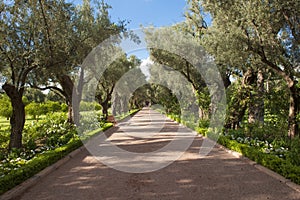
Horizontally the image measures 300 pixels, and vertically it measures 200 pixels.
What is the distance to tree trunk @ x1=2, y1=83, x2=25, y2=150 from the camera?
875 centimetres

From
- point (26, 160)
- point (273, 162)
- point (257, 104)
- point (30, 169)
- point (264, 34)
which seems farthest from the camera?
point (257, 104)

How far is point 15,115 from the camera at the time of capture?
9.00m

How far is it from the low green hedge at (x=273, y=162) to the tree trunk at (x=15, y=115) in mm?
7657

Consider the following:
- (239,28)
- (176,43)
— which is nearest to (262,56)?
(239,28)

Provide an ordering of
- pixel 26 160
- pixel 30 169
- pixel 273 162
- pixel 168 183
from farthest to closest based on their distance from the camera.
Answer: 1. pixel 26 160
2. pixel 273 162
3. pixel 30 169
4. pixel 168 183

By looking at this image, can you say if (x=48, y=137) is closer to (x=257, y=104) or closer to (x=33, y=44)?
(x=33, y=44)

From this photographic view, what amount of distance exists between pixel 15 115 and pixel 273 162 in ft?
27.7

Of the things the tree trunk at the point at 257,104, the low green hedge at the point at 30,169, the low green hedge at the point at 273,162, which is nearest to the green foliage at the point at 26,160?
the low green hedge at the point at 30,169

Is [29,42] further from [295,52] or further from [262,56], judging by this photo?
[295,52]

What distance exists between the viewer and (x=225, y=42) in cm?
907

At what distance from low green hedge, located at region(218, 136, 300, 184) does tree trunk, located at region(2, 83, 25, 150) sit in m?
7.66

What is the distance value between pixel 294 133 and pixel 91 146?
790 centimetres

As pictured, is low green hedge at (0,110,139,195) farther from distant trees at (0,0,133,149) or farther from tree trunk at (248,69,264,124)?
tree trunk at (248,69,264,124)

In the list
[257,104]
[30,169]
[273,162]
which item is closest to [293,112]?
[257,104]
